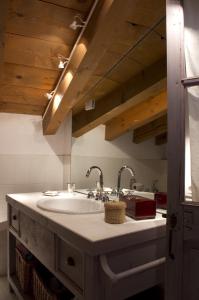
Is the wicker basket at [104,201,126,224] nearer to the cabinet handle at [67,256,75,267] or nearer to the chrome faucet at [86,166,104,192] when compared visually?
the cabinet handle at [67,256,75,267]

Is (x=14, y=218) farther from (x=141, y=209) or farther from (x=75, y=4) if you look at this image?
(x=75, y=4)

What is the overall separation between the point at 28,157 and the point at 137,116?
1.28m

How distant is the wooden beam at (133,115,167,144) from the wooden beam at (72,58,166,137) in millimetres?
188

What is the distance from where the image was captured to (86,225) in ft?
4.38

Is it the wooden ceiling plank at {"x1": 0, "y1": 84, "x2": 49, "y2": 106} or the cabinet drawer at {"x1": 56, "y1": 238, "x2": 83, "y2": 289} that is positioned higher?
the wooden ceiling plank at {"x1": 0, "y1": 84, "x2": 49, "y2": 106}

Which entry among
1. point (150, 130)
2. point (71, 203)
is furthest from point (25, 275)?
point (150, 130)

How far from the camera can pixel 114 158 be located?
2.17 metres

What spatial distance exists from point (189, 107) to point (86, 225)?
0.76m

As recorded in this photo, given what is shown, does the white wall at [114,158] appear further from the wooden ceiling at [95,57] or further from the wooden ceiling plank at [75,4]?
the wooden ceiling plank at [75,4]

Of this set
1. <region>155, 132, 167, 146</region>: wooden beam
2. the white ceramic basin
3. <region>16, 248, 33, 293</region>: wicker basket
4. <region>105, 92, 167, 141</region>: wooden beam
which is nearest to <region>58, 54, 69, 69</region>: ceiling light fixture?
<region>105, 92, 167, 141</region>: wooden beam

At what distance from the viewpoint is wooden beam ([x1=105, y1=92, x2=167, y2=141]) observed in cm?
169

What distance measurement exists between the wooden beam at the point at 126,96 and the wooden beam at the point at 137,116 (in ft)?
0.14

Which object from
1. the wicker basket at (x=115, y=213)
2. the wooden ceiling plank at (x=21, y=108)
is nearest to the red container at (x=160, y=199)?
the wicker basket at (x=115, y=213)

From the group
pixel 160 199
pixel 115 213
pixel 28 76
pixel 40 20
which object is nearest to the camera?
pixel 115 213
